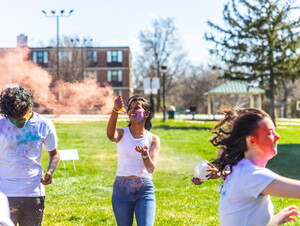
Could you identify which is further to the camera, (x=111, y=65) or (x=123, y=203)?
(x=111, y=65)

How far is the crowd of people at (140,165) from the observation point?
9.66 ft

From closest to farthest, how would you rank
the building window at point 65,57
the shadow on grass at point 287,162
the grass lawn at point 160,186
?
the grass lawn at point 160,186
the shadow on grass at point 287,162
the building window at point 65,57

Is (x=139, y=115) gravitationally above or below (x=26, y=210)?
above

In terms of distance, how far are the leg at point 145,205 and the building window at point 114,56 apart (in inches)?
2574

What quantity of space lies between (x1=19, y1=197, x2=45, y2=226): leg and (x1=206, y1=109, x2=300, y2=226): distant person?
191 cm

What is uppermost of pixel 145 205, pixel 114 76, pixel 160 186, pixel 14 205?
pixel 114 76

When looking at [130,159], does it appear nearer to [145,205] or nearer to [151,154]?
[151,154]

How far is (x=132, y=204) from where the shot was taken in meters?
4.82

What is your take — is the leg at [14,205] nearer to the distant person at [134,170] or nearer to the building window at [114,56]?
the distant person at [134,170]

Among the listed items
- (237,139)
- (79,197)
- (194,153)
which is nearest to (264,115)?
(237,139)

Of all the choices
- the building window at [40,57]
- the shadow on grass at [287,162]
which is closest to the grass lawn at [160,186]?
the shadow on grass at [287,162]

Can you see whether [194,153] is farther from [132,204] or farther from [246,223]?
[246,223]

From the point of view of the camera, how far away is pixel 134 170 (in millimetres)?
4824

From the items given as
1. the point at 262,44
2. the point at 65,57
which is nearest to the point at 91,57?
the point at 65,57
